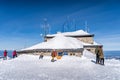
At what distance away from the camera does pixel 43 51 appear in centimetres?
5075

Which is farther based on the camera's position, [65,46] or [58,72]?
[65,46]

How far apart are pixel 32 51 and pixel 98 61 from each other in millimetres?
26924

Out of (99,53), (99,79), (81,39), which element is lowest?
(99,79)

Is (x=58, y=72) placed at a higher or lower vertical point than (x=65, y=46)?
lower

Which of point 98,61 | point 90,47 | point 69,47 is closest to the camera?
point 98,61

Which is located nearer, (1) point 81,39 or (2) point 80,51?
(2) point 80,51

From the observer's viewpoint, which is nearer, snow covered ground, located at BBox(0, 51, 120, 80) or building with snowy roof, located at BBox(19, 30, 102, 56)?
snow covered ground, located at BBox(0, 51, 120, 80)

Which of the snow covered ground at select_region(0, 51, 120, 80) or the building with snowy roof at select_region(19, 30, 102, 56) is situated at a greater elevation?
the building with snowy roof at select_region(19, 30, 102, 56)

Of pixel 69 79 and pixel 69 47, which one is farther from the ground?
pixel 69 47

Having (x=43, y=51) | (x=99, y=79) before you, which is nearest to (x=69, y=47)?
(x=43, y=51)

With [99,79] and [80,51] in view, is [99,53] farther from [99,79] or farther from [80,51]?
[80,51]

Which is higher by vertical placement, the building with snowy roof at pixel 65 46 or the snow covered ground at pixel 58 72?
the building with snowy roof at pixel 65 46

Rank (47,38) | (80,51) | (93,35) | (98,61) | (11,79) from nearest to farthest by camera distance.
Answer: (11,79)
(98,61)
(80,51)
(93,35)
(47,38)

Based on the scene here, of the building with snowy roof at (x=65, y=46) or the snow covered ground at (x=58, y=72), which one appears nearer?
the snow covered ground at (x=58, y=72)
